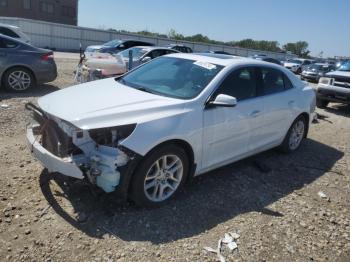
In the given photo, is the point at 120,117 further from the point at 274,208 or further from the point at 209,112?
the point at 274,208

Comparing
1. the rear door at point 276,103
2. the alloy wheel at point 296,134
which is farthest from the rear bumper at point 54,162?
the alloy wheel at point 296,134

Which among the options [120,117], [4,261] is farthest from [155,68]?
[4,261]

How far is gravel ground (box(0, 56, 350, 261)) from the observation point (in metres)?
3.44

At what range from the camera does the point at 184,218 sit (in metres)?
4.01

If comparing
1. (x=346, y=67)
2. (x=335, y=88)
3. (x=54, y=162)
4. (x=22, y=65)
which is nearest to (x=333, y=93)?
(x=335, y=88)

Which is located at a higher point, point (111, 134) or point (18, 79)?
point (111, 134)

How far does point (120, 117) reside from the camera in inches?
146

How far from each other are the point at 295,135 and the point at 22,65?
6.87 meters

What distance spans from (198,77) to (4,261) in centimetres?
290

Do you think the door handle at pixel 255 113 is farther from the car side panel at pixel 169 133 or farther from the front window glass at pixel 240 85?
the car side panel at pixel 169 133

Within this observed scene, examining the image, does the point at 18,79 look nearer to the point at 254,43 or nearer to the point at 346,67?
the point at 346,67

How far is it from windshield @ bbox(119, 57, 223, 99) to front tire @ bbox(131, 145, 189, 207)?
0.73 metres

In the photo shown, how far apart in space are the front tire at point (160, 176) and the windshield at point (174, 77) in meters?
0.73

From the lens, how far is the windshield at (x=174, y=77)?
4449mm
